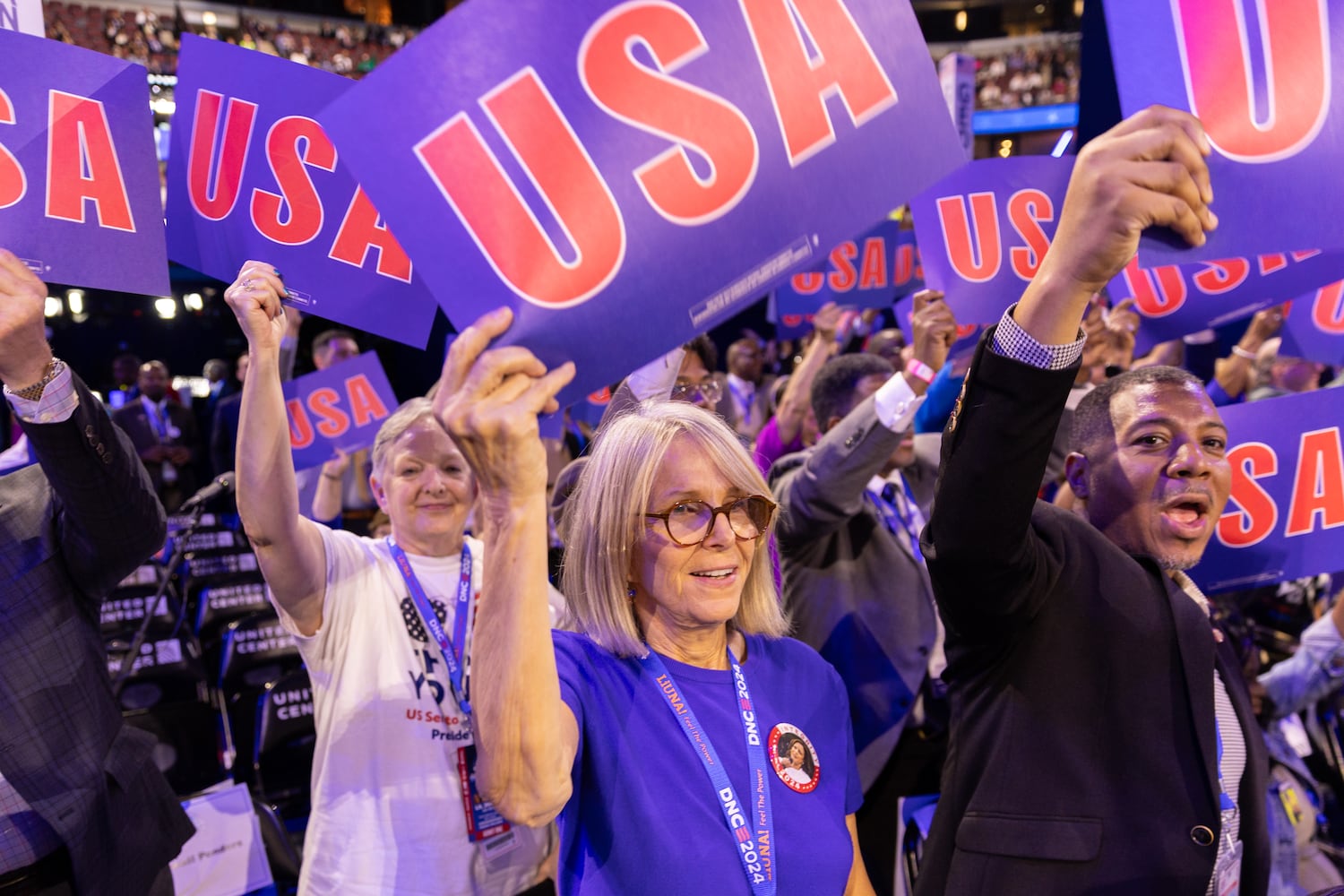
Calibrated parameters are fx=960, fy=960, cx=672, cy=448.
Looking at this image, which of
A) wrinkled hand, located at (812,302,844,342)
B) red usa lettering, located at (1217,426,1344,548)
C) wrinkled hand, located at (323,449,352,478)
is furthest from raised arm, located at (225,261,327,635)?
wrinkled hand, located at (812,302,844,342)

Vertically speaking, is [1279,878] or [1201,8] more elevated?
[1201,8]

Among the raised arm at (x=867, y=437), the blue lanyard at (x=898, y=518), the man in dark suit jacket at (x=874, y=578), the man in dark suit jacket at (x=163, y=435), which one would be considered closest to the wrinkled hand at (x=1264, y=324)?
the man in dark suit jacket at (x=874, y=578)

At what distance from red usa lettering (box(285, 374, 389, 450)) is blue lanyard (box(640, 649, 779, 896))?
7.53 ft

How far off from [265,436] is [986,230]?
2125 millimetres

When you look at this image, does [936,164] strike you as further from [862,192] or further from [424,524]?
[424,524]

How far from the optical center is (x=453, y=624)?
235 centimetres

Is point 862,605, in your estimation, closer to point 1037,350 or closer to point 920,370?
point 920,370

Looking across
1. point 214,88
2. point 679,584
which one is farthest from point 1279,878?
point 214,88

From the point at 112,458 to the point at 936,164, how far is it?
1.59m

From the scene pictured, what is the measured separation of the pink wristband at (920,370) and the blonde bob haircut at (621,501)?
128 centimetres

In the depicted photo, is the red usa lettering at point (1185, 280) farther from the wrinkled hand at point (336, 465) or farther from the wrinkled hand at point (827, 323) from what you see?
the wrinkled hand at point (336, 465)

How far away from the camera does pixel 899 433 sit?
290 centimetres

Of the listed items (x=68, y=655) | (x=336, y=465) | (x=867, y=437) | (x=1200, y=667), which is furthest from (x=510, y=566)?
(x=336, y=465)

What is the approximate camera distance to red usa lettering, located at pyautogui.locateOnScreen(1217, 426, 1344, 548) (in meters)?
2.50
